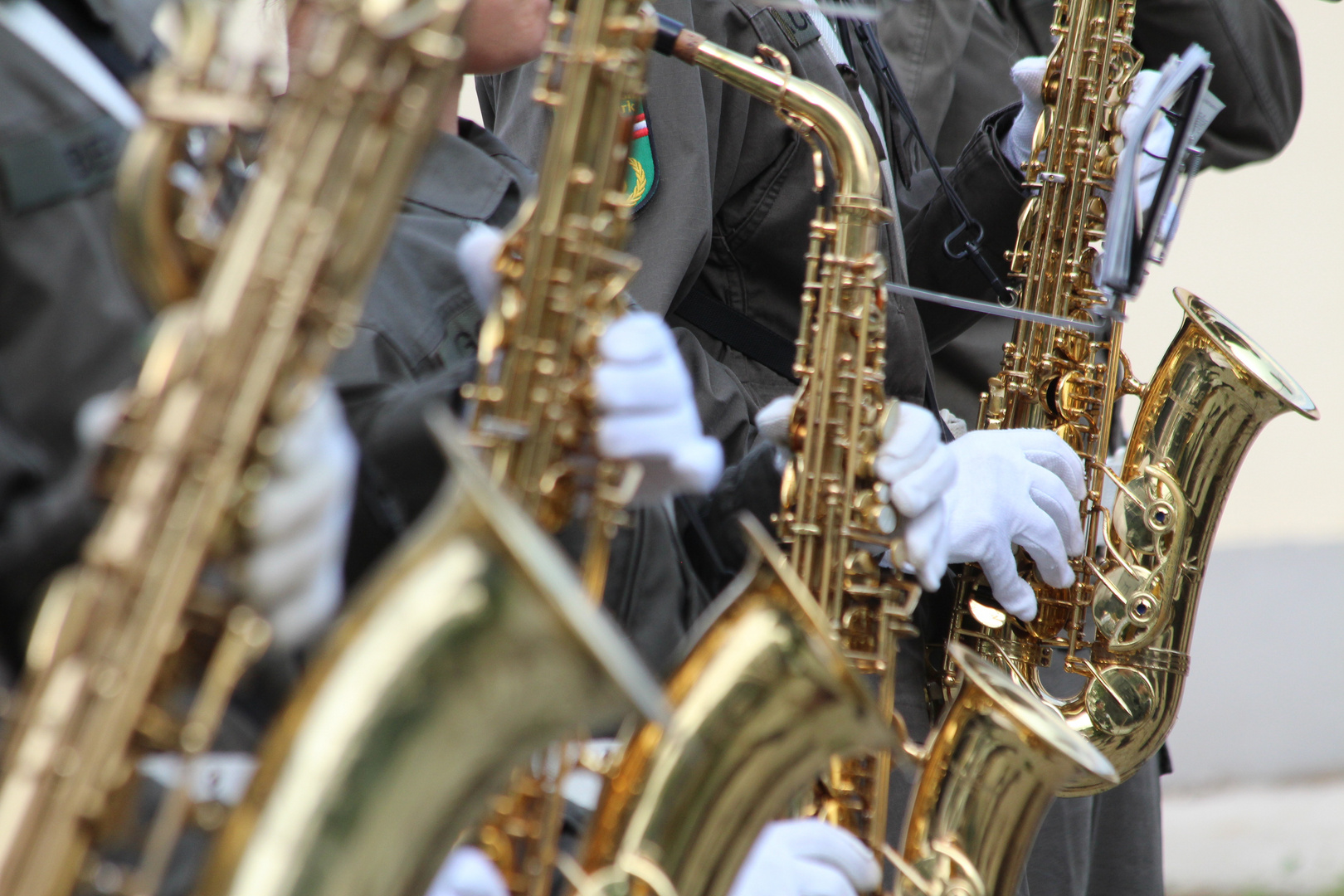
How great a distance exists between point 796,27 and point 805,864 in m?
1.60

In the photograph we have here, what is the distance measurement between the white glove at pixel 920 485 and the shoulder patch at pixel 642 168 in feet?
2.15

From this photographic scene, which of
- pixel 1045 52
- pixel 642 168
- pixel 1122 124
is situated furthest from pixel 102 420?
pixel 1045 52

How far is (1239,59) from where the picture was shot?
12.1 ft

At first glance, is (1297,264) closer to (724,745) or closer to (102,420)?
(724,745)

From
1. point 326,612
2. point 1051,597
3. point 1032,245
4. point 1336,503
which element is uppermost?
point 1336,503

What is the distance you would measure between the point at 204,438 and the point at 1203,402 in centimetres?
208

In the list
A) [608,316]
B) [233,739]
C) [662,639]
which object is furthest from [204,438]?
[662,639]

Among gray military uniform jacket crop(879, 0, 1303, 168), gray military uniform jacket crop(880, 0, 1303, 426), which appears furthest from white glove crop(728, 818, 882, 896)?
gray military uniform jacket crop(879, 0, 1303, 168)

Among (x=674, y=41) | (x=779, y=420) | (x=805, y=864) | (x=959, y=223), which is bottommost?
(x=805, y=864)

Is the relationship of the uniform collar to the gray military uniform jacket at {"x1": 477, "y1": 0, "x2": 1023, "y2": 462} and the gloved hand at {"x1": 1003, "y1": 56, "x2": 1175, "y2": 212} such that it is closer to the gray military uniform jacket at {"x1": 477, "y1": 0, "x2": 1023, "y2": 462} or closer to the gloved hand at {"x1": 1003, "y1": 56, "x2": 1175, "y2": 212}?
the gray military uniform jacket at {"x1": 477, "y1": 0, "x2": 1023, "y2": 462}

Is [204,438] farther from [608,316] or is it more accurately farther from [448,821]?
[608,316]

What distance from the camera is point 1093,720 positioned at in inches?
96.1

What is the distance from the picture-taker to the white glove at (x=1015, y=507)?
7.12 ft

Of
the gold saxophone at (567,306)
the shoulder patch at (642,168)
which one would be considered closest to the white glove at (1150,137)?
the shoulder patch at (642,168)
